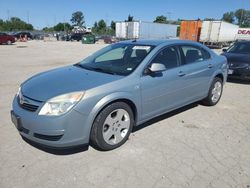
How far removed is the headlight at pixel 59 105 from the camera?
3.17 metres

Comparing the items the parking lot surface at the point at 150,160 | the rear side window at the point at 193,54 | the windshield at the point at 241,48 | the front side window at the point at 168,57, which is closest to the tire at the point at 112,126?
the parking lot surface at the point at 150,160

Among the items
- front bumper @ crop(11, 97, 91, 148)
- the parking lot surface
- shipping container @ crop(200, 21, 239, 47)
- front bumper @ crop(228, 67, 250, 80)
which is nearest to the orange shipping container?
shipping container @ crop(200, 21, 239, 47)

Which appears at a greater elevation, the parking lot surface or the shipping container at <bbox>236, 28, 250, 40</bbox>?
the shipping container at <bbox>236, 28, 250, 40</bbox>

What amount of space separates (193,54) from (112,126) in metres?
2.54

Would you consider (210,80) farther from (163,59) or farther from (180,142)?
(180,142)

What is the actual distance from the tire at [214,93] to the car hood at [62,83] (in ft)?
9.38

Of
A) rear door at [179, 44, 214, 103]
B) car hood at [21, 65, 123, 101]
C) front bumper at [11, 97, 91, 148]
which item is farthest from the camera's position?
rear door at [179, 44, 214, 103]

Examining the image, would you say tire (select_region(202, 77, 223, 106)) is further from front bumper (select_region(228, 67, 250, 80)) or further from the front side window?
front bumper (select_region(228, 67, 250, 80))

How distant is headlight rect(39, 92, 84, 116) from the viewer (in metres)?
3.17

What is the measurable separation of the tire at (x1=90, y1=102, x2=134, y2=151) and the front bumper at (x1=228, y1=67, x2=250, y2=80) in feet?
19.1

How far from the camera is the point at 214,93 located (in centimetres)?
590

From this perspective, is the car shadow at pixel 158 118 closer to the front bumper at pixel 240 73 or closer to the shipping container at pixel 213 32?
the front bumper at pixel 240 73

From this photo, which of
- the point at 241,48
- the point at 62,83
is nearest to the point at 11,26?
the point at 241,48

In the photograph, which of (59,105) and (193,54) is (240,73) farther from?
(59,105)
